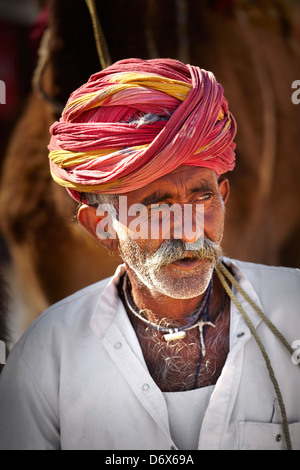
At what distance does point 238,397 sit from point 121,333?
0.39 meters

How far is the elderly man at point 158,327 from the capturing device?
1.69m

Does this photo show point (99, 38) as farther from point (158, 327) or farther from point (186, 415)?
point (186, 415)

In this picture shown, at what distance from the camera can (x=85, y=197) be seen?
6.41 feet

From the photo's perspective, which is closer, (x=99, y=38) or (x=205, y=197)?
(x=205, y=197)

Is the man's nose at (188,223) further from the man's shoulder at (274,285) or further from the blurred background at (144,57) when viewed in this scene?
the blurred background at (144,57)

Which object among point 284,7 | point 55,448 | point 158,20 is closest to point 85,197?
point 55,448

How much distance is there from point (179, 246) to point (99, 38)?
94 centimetres

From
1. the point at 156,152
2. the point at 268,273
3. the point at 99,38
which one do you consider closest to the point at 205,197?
the point at 156,152

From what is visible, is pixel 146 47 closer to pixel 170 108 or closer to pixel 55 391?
pixel 170 108

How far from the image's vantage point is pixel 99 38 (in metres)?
2.22

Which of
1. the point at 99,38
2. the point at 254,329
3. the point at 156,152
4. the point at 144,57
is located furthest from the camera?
the point at 144,57

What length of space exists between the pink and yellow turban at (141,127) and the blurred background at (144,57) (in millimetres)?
557

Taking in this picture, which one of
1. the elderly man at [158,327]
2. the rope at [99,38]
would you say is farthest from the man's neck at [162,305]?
the rope at [99,38]

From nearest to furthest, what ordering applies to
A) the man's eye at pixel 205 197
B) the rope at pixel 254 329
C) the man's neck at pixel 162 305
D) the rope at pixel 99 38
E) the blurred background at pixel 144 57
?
the rope at pixel 254 329
the man's eye at pixel 205 197
the man's neck at pixel 162 305
the rope at pixel 99 38
the blurred background at pixel 144 57
